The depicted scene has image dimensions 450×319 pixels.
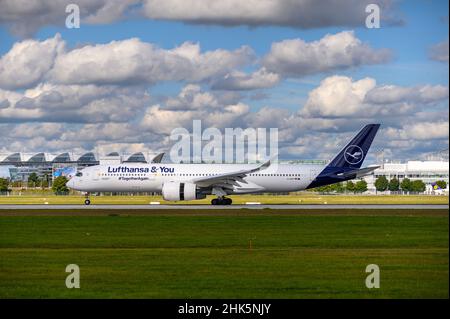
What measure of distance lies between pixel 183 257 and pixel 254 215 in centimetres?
2736

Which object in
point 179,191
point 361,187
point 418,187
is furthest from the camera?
point 361,187

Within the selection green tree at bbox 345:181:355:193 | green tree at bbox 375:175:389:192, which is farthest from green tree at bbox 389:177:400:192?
green tree at bbox 345:181:355:193

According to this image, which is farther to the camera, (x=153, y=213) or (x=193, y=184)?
(x=193, y=184)

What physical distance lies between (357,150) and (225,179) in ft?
50.6

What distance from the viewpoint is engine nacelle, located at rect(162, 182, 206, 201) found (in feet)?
241

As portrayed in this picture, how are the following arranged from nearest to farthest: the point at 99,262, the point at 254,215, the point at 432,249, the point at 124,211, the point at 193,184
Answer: the point at 99,262
the point at 432,249
the point at 254,215
the point at 124,211
the point at 193,184

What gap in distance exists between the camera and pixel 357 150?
3211 inches

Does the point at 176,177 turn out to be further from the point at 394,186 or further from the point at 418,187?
the point at 394,186

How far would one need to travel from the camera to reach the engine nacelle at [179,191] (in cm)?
7338

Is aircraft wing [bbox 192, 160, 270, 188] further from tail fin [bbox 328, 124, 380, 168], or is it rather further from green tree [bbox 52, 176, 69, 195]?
green tree [bbox 52, 176, 69, 195]

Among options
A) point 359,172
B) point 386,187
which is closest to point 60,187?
point 386,187
